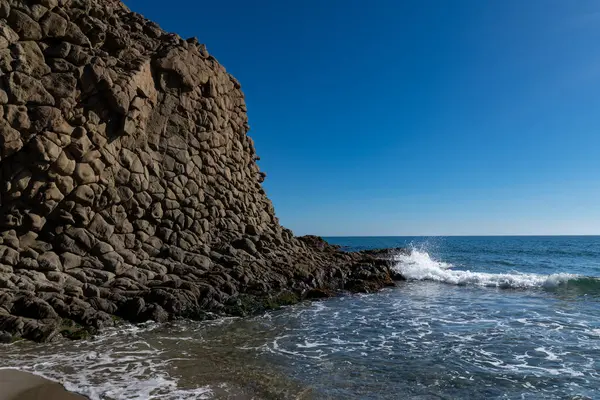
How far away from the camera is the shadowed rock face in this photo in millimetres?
11000

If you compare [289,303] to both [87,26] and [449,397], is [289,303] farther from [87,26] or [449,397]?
[87,26]

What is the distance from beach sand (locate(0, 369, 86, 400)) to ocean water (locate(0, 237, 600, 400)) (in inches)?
8.2

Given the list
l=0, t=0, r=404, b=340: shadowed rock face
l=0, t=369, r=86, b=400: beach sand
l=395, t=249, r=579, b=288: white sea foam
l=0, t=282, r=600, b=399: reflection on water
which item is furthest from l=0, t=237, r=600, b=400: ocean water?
l=395, t=249, r=579, b=288: white sea foam

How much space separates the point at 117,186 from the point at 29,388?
8.13 meters

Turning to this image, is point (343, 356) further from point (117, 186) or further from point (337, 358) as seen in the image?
point (117, 186)

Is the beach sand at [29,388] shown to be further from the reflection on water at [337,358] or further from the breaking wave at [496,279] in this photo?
the breaking wave at [496,279]

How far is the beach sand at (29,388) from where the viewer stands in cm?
594

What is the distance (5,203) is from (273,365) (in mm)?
8686

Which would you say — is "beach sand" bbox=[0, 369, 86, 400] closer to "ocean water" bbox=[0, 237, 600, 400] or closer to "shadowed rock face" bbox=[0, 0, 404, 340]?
"ocean water" bbox=[0, 237, 600, 400]

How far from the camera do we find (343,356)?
28.1 ft

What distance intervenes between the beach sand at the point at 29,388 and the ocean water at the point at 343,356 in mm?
209

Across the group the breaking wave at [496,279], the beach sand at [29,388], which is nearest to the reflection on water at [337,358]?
the beach sand at [29,388]

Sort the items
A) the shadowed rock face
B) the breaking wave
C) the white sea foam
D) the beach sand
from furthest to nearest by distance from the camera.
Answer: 1. the white sea foam
2. the breaking wave
3. the shadowed rock face
4. the beach sand

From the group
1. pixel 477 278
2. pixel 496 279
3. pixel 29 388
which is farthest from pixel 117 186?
pixel 496 279
